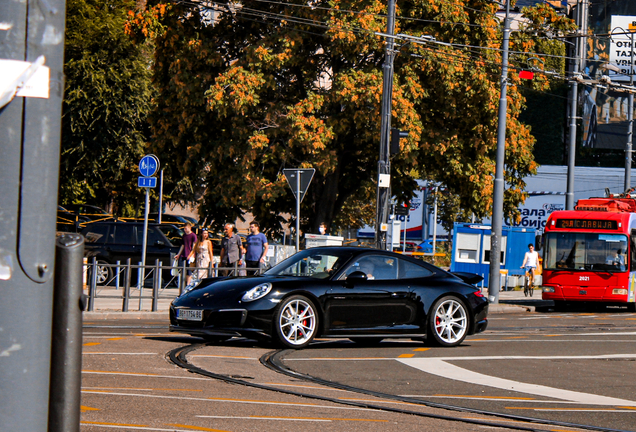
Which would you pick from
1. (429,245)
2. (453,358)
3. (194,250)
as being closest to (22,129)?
(453,358)

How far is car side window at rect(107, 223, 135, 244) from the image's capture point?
27.4 metres

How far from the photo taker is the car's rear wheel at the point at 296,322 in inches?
477

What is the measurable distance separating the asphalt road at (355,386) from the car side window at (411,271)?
96cm


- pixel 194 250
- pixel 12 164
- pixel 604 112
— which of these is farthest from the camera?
pixel 604 112

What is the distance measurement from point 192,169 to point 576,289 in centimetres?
1189

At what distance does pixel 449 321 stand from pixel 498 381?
356cm

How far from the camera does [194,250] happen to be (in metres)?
22.5

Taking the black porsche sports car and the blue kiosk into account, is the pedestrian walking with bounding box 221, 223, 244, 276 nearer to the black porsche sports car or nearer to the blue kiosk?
the black porsche sports car

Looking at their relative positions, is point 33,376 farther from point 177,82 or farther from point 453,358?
point 177,82

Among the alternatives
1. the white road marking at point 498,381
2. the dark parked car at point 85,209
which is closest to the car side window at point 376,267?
the white road marking at point 498,381

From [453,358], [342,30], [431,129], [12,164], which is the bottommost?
[453,358]

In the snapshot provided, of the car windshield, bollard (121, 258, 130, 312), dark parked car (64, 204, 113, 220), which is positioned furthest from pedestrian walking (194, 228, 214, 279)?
dark parked car (64, 204, 113, 220)

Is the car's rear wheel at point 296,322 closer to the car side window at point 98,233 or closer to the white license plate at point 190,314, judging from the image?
the white license plate at point 190,314

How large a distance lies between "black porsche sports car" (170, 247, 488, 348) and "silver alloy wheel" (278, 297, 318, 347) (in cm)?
1
